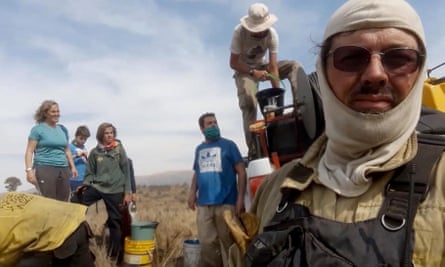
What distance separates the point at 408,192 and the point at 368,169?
0.38ft

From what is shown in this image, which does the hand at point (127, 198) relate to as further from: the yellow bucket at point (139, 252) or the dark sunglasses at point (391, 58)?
the dark sunglasses at point (391, 58)

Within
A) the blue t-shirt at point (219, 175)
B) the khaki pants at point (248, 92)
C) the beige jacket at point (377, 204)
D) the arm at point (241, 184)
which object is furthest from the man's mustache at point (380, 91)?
the blue t-shirt at point (219, 175)

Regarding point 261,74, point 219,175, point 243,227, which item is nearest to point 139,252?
point 219,175

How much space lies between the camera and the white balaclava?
1279 mm

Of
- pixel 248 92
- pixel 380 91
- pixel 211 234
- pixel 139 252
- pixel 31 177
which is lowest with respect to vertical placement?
pixel 139 252

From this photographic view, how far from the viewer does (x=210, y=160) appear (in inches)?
198

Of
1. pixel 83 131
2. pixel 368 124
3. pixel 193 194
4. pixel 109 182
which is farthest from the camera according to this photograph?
pixel 83 131

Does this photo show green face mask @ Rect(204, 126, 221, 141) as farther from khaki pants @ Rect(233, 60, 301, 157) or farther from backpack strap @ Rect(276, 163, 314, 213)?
backpack strap @ Rect(276, 163, 314, 213)

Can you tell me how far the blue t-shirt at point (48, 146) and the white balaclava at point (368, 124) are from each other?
15.6 ft

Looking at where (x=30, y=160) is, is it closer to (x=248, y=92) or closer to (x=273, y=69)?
(x=248, y=92)

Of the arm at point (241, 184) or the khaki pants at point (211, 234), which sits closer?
the arm at point (241, 184)

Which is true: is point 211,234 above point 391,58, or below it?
below

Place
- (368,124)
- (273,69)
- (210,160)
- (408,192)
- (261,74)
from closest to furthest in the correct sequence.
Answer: (408,192)
(368,124)
(261,74)
(273,69)
(210,160)

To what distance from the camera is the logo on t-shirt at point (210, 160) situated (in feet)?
16.4
